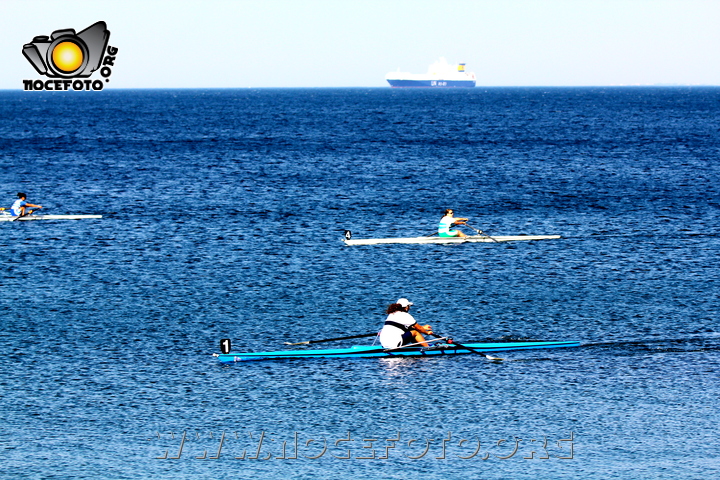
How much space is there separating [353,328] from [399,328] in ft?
11.3

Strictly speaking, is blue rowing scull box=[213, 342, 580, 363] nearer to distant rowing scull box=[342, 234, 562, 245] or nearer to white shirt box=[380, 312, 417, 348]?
white shirt box=[380, 312, 417, 348]

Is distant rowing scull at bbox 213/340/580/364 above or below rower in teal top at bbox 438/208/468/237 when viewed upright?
below

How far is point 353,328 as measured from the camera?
25672 mm

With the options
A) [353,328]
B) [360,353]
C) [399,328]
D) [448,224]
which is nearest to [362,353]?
[360,353]

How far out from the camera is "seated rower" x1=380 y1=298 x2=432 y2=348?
73.6ft

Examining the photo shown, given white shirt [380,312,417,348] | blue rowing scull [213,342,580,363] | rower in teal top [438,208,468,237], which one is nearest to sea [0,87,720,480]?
blue rowing scull [213,342,580,363]

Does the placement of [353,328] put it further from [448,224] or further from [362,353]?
[448,224]

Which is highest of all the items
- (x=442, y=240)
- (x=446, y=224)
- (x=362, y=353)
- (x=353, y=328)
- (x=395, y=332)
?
(x=446, y=224)

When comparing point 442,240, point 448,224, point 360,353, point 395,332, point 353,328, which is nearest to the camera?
point 395,332

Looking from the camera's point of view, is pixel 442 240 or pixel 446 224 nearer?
pixel 446 224

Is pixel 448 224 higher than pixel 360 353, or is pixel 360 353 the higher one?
pixel 448 224

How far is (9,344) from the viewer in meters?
23.8

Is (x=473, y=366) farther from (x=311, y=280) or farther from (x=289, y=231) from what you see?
(x=289, y=231)

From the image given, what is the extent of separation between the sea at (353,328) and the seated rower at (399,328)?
598 mm
